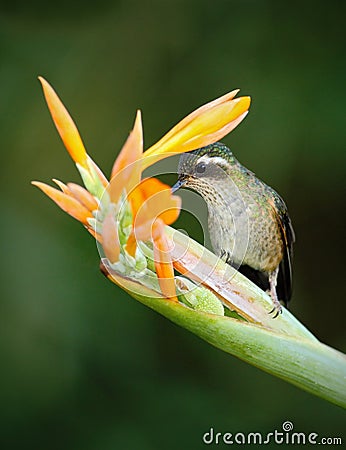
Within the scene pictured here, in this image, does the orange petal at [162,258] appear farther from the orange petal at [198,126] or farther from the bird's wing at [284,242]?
the bird's wing at [284,242]

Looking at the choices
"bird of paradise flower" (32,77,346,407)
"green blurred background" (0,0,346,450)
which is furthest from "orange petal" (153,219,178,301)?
"green blurred background" (0,0,346,450)

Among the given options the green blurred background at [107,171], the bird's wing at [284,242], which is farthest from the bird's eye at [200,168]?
the green blurred background at [107,171]

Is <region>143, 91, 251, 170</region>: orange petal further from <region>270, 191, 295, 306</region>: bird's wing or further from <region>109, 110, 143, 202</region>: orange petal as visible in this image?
<region>270, 191, 295, 306</region>: bird's wing

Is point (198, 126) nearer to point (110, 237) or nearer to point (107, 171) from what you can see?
point (110, 237)

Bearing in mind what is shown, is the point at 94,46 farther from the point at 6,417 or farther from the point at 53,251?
the point at 6,417

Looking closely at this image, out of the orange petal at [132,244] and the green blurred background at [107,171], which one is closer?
the orange petal at [132,244]
